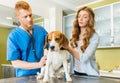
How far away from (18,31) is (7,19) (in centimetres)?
193

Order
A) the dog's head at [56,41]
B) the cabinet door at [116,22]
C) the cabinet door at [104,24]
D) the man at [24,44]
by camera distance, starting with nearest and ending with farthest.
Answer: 1. the dog's head at [56,41]
2. the man at [24,44]
3. the cabinet door at [116,22]
4. the cabinet door at [104,24]

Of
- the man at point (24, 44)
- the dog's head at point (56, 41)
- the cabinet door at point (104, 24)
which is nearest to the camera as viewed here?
the dog's head at point (56, 41)

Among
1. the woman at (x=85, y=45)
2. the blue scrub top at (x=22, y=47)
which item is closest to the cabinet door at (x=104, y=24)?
the woman at (x=85, y=45)

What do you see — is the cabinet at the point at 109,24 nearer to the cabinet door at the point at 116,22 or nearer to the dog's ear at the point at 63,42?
the cabinet door at the point at 116,22

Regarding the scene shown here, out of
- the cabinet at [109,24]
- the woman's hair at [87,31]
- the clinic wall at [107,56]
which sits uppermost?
the cabinet at [109,24]

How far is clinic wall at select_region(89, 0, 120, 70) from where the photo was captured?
123 inches

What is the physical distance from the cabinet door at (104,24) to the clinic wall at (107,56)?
203 millimetres

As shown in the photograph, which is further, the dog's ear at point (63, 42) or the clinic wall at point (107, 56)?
the clinic wall at point (107, 56)

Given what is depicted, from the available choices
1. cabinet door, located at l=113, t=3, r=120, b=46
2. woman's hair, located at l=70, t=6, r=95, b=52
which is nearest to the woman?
woman's hair, located at l=70, t=6, r=95, b=52

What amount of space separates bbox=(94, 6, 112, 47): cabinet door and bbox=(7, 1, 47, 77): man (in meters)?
2.07

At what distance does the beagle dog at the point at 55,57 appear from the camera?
1.02 metres

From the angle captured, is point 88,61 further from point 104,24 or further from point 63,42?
point 104,24

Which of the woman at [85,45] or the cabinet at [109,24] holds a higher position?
the cabinet at [109,24]

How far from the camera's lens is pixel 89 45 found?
1233 mm
